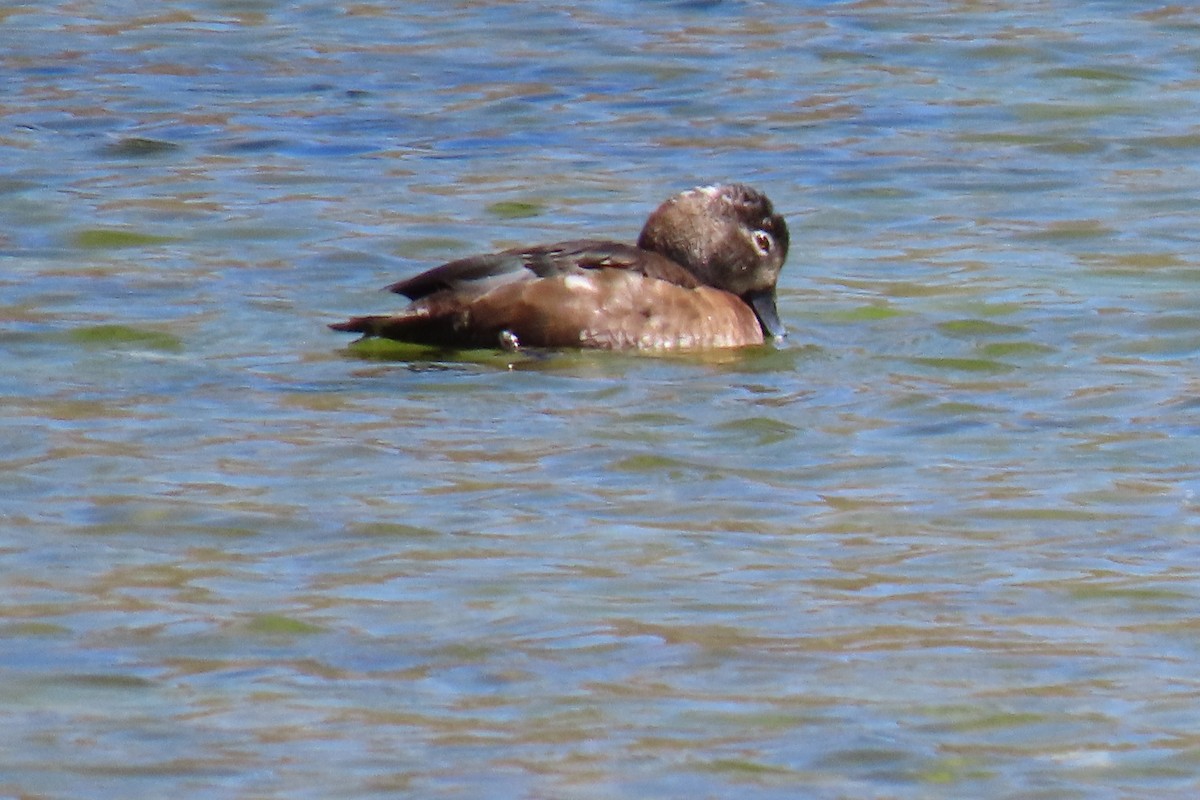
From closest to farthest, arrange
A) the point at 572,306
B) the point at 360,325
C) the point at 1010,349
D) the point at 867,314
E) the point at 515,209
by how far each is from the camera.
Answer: the point at 360,325 < the point at 572,306 < the point at 1010,349 < the point at 867,314 < the point at 515,209

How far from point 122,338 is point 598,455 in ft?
8.15

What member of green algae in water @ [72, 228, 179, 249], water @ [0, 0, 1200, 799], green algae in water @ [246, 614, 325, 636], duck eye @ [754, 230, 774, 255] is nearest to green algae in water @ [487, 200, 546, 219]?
water @ [0, 0, 1200, 799]

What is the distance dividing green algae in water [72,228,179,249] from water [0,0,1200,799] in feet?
0.10

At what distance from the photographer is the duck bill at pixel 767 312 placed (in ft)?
34.1

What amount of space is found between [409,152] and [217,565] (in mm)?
7418

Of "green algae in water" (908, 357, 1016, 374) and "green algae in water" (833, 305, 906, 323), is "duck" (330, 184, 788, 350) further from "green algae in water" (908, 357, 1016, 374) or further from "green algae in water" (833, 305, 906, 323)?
"green algae in water" (908, 357, 1016, 374)

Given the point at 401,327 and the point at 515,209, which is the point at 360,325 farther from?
the point at 515,209

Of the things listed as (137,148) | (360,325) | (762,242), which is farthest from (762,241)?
(137,148)

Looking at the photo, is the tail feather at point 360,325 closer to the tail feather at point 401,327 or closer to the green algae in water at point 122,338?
the tail feather at point 401,327

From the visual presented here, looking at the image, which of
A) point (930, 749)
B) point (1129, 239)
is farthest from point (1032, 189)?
point (930, 749)

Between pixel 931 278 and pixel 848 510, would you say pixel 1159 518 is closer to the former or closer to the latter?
pixel 848 510

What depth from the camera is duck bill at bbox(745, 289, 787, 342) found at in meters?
10.4

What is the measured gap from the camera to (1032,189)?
526 inches

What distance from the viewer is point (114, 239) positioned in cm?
1205
